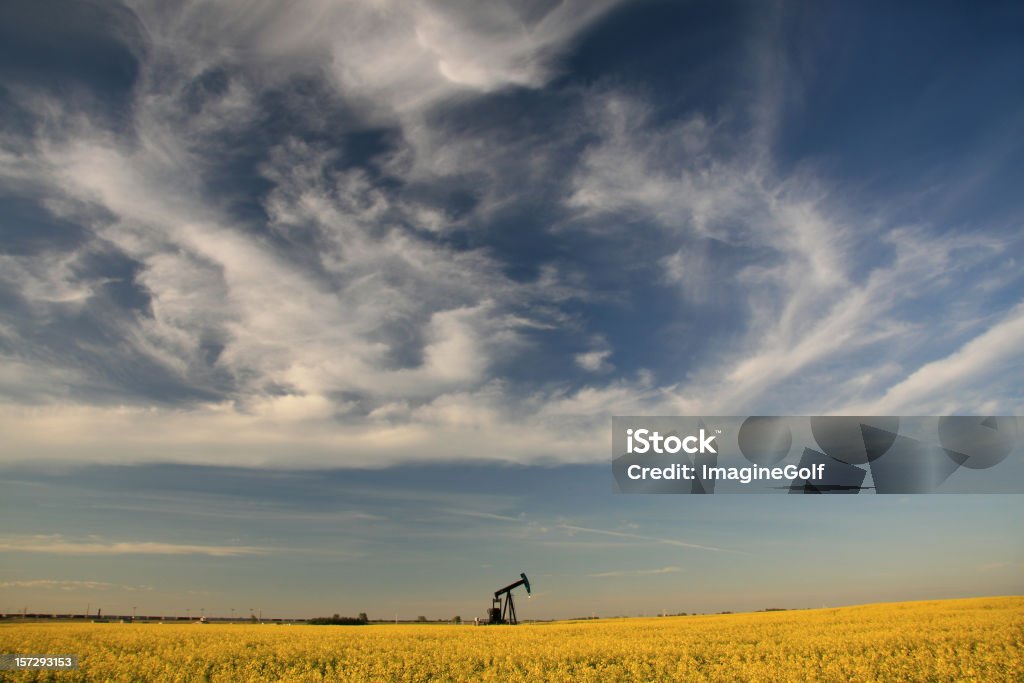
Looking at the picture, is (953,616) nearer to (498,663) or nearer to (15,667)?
(498,663)

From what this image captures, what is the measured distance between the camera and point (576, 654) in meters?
35.4

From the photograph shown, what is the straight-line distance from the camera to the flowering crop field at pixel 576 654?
31.2 metres

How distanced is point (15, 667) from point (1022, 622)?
211 feet

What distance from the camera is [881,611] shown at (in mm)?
54375

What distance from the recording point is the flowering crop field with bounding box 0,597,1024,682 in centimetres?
3122

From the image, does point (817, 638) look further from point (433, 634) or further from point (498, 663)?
point (433, 634)

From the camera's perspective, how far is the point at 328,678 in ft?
103

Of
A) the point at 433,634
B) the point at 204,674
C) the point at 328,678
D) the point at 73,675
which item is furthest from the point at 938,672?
the point at 73,675

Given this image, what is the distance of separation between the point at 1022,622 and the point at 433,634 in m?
44.1

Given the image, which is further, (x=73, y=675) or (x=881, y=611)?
(x=881, y=611)

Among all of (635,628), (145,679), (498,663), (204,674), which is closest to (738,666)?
(498,663)

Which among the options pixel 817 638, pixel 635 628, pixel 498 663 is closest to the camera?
pixel 498 663

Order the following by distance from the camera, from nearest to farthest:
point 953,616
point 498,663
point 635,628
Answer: point 498,663 < point 953,616 < point 635,628

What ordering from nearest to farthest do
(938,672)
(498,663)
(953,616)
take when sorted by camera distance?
(938,672) < (498,663) < (953,616)
